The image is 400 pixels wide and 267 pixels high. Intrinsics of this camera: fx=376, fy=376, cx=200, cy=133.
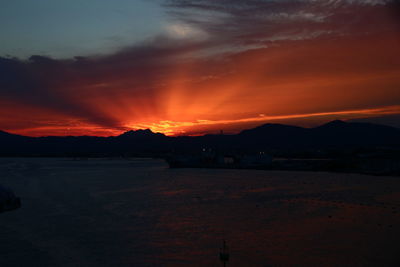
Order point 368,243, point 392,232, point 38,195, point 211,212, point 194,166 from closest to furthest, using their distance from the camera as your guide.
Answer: point 368,243 < point 392,232 < point 211,212 < point 38,195 < point 194,166

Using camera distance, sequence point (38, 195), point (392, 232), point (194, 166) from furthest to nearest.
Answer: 1. point (194, 166)
2. point (38, 195)
3. point (392, 232)

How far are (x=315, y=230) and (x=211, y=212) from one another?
10.8 metres

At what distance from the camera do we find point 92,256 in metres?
20.2

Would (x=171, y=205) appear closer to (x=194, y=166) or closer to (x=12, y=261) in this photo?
(x=12, y=261)

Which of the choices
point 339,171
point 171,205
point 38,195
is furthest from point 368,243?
point 339,171

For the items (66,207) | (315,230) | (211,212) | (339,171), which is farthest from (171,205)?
(339,171)

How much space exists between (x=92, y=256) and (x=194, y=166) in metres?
123

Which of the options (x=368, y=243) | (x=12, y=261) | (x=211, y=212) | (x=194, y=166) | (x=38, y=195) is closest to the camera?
(x=12, y=261)

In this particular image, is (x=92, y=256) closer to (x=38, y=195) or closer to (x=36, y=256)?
(x=36, y=256)

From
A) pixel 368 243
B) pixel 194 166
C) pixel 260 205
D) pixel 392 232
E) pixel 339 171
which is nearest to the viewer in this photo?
pixel 368 243

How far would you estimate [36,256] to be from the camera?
20531mm

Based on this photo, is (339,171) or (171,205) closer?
(171,205)

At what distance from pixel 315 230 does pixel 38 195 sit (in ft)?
131

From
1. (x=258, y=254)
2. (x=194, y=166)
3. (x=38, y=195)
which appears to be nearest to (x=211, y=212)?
(x=258, y=254)
